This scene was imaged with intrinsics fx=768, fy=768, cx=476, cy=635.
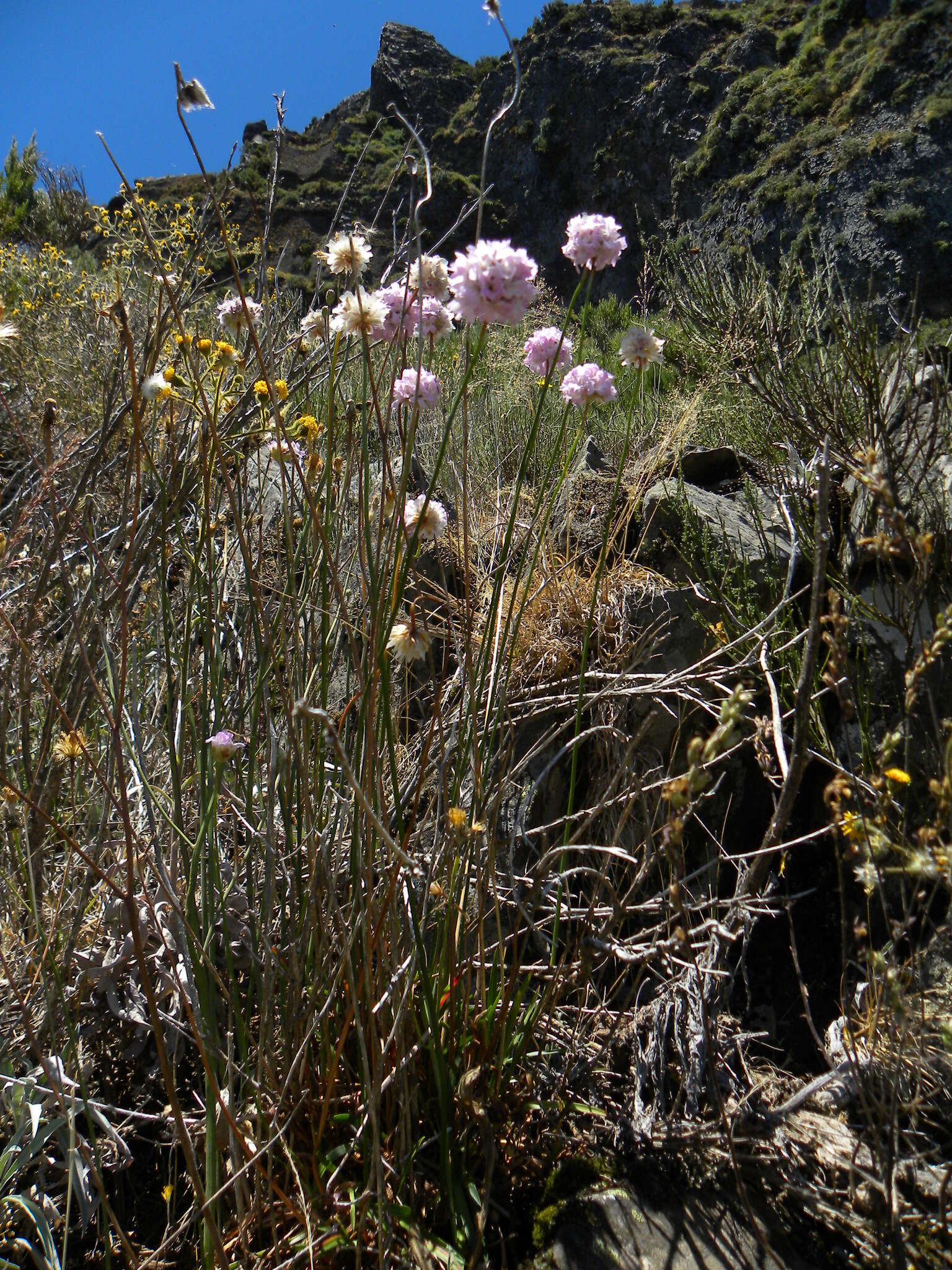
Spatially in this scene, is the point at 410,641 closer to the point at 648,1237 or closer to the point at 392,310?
the point at 392,310

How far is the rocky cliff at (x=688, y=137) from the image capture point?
13.8 meters

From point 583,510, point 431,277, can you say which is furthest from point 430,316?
point 583,510

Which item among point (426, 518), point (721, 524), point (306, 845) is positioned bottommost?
point (306, 845)

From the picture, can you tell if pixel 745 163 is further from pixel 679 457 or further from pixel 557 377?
pixel 679 457

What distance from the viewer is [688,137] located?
64.5ft

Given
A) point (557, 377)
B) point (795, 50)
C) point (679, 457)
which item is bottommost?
point (679, 457)

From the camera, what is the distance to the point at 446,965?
1.27 meters

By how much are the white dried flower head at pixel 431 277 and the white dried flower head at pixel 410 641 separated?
494 mm

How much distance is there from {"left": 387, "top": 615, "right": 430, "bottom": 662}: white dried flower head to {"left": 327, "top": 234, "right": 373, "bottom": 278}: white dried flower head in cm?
53

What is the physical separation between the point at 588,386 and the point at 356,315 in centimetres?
51

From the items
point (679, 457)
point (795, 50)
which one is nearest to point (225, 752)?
point (679, 457)

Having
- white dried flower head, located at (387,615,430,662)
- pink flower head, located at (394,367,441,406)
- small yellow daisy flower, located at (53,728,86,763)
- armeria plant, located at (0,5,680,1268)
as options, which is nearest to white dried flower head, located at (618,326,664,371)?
armeria plant, located at (0,5,680,1268)

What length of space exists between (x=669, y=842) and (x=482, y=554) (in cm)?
220

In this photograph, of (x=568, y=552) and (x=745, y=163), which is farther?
(x=745, y=163)
